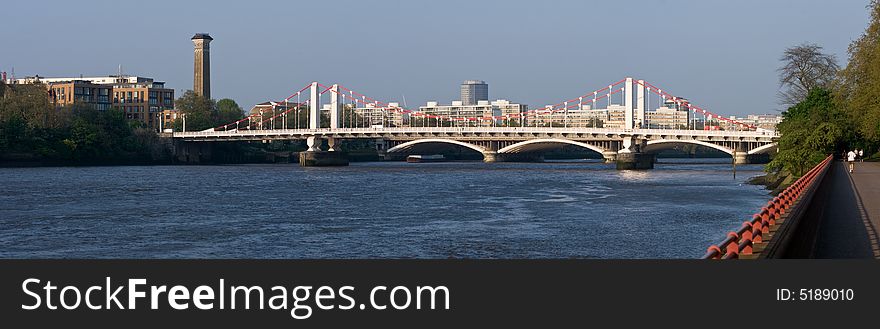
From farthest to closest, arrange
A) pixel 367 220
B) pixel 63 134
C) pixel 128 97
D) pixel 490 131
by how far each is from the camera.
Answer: pixel 128 97, pixel 490 131, pixel 63 134, pixel 367 220

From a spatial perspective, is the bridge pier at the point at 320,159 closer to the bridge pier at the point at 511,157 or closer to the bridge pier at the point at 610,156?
the bridge pier at the point at 511,157

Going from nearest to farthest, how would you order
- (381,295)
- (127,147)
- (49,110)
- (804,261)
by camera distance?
(381,295), (804,261), (49,110), (127,147)

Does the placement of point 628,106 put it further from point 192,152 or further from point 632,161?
point 192,152

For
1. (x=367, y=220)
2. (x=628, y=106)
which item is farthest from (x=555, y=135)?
(x=367, y=220)

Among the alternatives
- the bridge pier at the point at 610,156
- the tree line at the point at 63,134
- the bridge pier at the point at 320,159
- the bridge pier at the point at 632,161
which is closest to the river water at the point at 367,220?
the tree line at the point at 63,134

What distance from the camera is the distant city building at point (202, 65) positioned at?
172125mm

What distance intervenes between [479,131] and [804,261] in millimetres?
86438

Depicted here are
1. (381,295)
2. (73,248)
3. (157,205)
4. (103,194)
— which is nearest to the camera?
(381,295)

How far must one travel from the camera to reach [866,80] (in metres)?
53.9

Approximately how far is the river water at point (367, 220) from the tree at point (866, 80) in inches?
247

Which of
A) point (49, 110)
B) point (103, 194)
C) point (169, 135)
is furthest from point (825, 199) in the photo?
Result: point (169, 135)

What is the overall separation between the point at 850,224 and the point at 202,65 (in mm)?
159821

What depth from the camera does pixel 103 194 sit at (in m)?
50.0

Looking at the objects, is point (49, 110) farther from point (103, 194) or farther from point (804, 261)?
point (804, 261)
